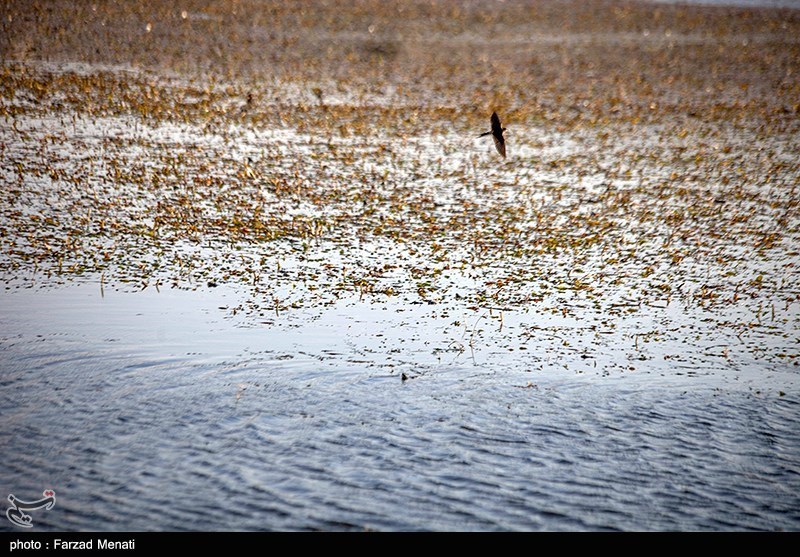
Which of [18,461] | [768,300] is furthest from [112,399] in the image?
[768,300]

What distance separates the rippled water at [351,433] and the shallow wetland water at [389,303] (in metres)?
0.03

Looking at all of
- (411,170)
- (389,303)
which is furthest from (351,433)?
(411,170)

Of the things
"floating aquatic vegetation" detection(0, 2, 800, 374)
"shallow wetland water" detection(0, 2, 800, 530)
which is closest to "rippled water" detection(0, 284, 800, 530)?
"shallow wetland water" detection(0, 2, 800, 530)

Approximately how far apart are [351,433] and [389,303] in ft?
11.9

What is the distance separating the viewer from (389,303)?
1227 cm

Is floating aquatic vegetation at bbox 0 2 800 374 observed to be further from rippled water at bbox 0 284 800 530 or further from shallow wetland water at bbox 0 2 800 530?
rippled water at bbox 0 284 800 530

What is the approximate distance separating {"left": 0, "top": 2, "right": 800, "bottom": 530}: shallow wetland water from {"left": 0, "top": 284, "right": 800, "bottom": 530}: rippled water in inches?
1.4

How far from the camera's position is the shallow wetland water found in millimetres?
7984

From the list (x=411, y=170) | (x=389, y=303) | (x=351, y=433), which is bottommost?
(x=351, y=433)

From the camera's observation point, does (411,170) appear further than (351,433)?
Yes

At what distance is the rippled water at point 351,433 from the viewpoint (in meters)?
7.58

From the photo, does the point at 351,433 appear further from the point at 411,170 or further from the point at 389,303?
the point at 411,170

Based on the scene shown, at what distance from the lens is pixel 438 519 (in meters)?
7.45

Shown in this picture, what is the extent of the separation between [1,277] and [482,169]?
33.8 ft
